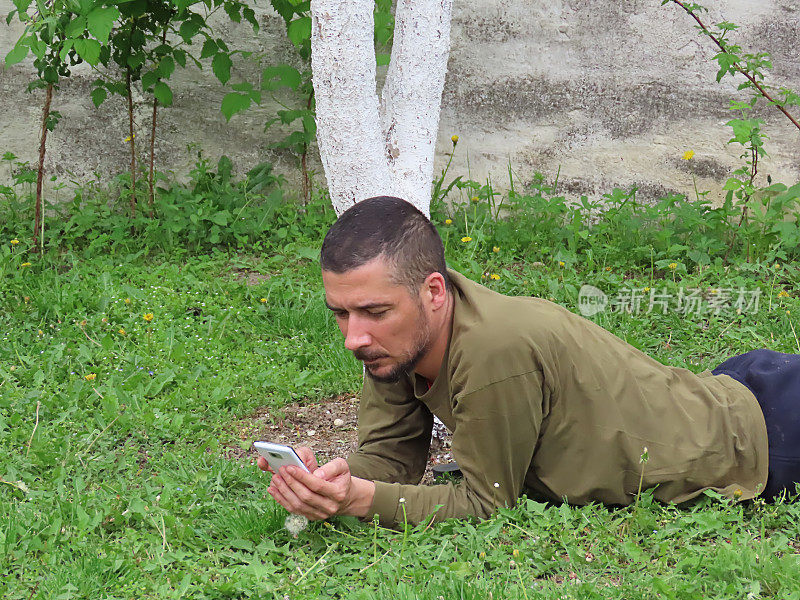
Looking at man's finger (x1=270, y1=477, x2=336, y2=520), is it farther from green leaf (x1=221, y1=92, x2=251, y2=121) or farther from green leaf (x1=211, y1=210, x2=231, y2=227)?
green leaf (x1=221, y1=92, x2=251, y2=121)

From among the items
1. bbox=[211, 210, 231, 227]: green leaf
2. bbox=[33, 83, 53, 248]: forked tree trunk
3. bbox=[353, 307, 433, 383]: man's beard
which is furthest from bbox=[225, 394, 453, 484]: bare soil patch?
bbox=[33, 83, 53, 248]: forked tree trunk

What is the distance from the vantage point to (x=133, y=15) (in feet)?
16.5

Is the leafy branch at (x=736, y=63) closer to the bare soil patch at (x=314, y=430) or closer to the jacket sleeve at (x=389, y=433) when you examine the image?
the bare soil patch at (x=314, y=430)

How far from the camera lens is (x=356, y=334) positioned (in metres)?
2.32

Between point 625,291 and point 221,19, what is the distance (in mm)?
2952

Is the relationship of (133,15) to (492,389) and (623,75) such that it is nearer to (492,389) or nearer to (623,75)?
(623,75)

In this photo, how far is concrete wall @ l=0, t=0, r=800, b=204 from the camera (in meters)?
5.25

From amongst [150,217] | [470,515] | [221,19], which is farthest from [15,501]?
[221,19]

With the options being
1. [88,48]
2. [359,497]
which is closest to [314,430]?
[359,497]

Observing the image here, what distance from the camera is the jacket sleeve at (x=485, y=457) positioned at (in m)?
2.39

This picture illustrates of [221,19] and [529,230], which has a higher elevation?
[221,19]

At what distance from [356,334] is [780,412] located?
4.39 ft

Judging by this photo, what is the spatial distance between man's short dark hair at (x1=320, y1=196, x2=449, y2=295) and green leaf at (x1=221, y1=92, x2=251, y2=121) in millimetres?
3065

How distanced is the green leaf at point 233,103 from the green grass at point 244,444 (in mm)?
693
